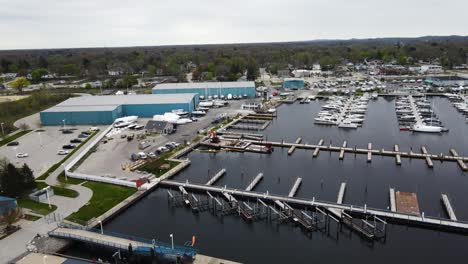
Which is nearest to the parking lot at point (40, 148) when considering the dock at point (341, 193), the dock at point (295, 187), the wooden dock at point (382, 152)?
the wooden dock at point (382, 152)

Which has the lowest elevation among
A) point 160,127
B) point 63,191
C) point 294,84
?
point 63,191

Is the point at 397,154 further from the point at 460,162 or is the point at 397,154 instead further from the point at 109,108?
the point at 109,108

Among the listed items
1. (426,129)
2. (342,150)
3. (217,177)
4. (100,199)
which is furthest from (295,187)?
(426,129)

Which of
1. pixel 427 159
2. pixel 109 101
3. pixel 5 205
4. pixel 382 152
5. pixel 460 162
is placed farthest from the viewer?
pixel 109 101

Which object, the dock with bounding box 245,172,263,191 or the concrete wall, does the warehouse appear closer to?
the concrete wall

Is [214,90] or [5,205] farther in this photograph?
[214,90]

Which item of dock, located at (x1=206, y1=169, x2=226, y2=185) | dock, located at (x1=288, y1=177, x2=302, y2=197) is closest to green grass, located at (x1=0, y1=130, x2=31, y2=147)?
dock, located at (x1=206, y1=169, x2=226, y2=185)
